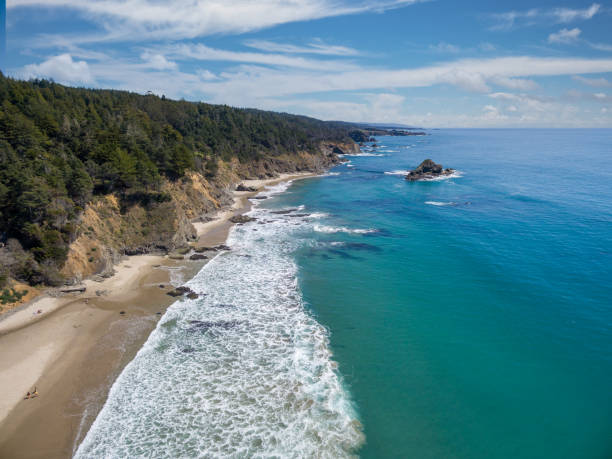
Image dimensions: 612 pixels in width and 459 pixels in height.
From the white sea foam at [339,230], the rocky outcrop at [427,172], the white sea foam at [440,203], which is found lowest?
the white sea foam at [339,230]

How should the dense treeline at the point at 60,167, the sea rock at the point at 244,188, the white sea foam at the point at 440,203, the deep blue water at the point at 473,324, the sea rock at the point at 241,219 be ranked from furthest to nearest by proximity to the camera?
the sea rock at the point at 244,188 < the white sea foam at the point at 440,203 < the sea rock at the point at 241,219 < the dense treeline at the point at 60,167 < the deep blue water at the point at 473,324

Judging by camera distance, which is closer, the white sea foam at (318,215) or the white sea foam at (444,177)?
the white sea foam at (318,215)

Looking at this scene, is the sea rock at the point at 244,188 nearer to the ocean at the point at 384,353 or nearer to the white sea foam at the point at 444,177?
the ocean at the point at 384,353

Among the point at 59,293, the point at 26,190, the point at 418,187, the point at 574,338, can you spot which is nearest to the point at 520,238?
the point at 574,338

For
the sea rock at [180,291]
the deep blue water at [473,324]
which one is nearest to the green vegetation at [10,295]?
the sea rock at [180,291]

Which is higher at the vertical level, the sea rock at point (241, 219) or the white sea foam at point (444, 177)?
the white sea foam at point (444, 177)

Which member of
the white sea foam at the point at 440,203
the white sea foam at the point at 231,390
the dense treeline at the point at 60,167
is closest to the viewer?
the white sea foam at the point at 231,390

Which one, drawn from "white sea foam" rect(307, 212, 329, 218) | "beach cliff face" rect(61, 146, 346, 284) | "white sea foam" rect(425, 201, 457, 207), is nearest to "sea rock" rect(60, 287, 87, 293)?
"beach cliff face" rect(61, 146, 346, 284)

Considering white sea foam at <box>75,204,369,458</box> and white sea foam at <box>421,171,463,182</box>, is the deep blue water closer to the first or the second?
white sea foam at <box>75,204,369,458</box>
